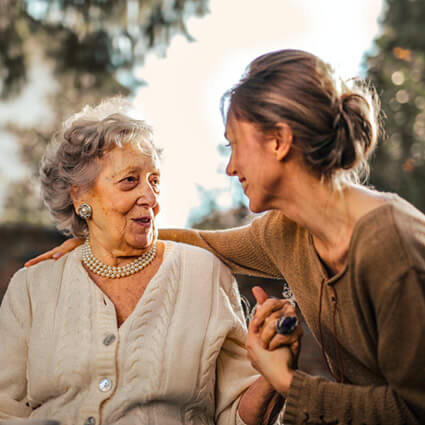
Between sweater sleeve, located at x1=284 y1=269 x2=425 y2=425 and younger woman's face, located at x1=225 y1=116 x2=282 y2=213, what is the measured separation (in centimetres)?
53

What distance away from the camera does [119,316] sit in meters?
2.27

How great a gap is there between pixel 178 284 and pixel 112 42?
14.4 feet

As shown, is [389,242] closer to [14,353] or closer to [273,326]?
[273,326]

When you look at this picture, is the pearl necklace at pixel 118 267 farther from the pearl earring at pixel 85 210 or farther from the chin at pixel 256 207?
the chin at pixel 256 207

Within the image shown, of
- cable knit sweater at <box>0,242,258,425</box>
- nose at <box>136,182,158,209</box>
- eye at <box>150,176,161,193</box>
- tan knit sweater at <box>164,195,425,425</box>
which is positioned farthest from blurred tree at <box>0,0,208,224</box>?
tan knit sweater at <box>164,195,425,425</box>

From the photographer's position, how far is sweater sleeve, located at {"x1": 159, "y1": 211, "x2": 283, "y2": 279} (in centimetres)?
232

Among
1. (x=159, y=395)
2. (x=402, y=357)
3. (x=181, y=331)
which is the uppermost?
(x=402, y=357)

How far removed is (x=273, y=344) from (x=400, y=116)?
5.04m

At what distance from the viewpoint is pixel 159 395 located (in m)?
2.11

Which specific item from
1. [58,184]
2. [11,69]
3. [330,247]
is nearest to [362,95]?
[330,247]

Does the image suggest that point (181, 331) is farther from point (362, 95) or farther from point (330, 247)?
point (362, 95)

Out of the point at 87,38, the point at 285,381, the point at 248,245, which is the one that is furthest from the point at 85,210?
the point at 87,38

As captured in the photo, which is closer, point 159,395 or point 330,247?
point 330,247

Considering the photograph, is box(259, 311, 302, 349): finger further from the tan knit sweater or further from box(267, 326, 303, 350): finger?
the tan knit sweater
